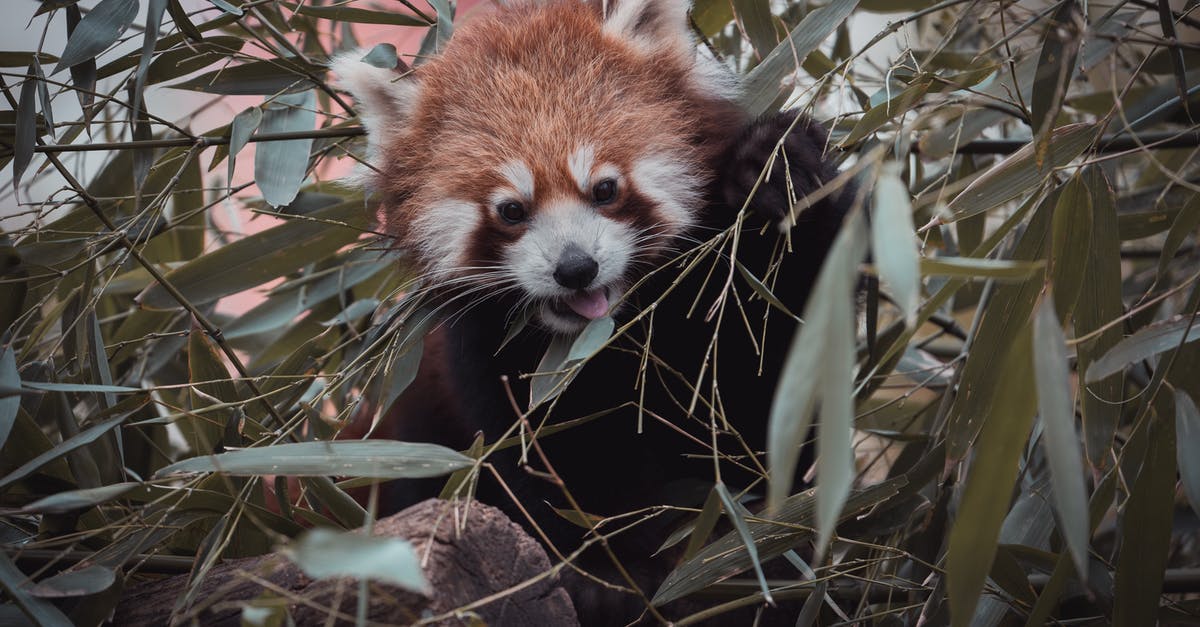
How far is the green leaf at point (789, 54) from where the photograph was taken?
1816 mm

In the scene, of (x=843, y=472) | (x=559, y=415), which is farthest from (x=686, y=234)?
(x=843, y=472)

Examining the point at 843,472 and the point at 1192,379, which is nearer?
the point at 843,472

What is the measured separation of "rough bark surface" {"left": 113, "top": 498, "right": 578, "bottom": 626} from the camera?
127 cm

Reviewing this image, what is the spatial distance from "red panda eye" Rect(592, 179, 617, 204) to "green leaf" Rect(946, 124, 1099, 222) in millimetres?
653

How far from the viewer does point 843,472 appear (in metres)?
0.87

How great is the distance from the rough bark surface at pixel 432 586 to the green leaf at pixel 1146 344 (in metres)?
0.85

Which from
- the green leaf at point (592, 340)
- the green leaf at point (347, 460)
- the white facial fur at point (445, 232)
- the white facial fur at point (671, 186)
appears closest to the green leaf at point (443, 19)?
the white facial fur at point (445, 232)

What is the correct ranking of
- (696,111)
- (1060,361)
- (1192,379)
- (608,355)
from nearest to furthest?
(1060,361)
(1192,379)
(696,111)
(608,355)

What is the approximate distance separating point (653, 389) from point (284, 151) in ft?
3.20

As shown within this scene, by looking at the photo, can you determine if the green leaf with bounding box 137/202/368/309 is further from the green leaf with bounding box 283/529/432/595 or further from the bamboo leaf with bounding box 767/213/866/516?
the bamboo leaf with bounding box 767/213/866/516

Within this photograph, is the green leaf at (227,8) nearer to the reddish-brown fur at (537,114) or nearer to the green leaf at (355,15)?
the green leaf at (355,15)

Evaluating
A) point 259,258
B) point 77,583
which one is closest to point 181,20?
point 259,258

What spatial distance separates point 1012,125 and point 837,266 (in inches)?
97.8

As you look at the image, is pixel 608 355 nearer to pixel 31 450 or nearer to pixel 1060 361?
pixel 31 450
